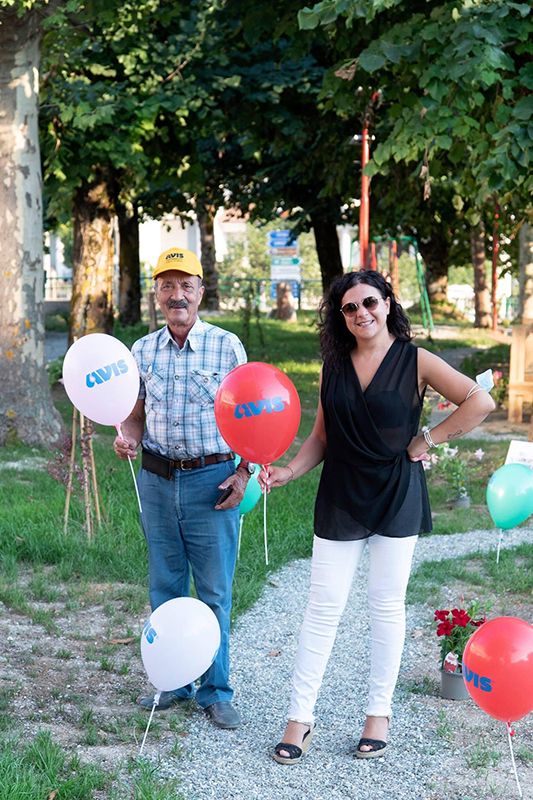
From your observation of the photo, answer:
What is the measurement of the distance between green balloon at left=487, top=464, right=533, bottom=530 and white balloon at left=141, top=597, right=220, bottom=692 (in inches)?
104

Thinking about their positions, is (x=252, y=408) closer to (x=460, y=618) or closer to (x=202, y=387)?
(x=202, y=387)

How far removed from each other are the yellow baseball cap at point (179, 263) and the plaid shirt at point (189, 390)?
0.79 ft

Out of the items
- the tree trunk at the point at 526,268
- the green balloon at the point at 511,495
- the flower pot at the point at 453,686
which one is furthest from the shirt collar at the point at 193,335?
the tree trunk at the point at 526,268

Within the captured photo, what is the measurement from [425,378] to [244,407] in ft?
2.28

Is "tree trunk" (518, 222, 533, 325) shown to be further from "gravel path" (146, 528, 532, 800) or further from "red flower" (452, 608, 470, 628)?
"red flower" (452, 608, 470, 628)

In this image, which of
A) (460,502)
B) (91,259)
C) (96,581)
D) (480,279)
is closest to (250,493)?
(96,581)

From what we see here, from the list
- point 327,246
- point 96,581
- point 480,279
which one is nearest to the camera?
point 96,581

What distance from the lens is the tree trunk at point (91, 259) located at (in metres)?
13.4

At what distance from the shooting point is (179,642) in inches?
141

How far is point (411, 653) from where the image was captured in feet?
16.2

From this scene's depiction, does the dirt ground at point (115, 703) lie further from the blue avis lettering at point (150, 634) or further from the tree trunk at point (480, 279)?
the tree trunk at point (480, 279)

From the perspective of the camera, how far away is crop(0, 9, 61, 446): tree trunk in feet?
30.5

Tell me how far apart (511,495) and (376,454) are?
95.3 inches

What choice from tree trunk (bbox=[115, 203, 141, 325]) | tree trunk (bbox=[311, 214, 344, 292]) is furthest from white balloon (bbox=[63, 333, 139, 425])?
tree trunk (bbox=[115, 203, 141, 325])
